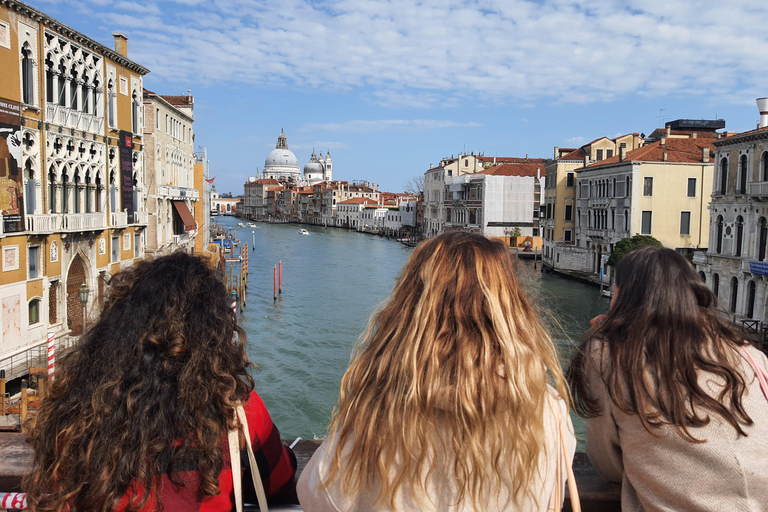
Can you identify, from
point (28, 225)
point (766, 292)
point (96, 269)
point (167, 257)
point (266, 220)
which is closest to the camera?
point (167, 257)

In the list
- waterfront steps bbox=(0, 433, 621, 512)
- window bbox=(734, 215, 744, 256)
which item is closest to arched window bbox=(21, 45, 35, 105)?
waterfront steps bbox=(0, 433, 621, 512)

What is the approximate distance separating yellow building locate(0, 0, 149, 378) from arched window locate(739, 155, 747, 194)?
13596 mm

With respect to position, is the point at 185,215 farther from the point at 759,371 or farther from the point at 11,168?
the point at 759,371

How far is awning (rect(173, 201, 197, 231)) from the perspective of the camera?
69.9 feet

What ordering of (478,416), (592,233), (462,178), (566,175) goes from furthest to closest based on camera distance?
(462,178) → (566,175) → (592,233) → (478,416)

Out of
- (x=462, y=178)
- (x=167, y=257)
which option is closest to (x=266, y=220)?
(x=462, y=178)

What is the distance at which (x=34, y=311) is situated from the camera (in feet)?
35.3

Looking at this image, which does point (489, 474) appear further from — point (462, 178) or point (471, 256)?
point (462, 178)

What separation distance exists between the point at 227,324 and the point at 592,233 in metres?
27.3

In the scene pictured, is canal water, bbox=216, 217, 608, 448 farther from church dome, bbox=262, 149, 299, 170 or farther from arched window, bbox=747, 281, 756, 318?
church dome, bbox=262, 149, 299, 170

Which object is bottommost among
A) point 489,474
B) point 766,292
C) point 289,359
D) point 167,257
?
point 289,359

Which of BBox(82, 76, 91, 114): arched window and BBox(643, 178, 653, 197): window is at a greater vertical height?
BBox(82, 76, 91, 114): arched window

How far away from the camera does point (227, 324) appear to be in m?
1.39

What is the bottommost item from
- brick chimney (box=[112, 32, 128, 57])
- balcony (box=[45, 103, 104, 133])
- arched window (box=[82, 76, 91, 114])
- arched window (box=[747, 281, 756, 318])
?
arched window (box=[747, 281, 756, 318])
